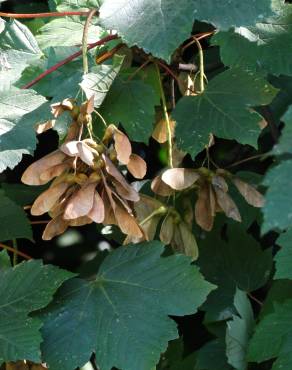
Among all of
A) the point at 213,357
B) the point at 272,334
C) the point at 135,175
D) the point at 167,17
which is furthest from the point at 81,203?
the point at 213,357

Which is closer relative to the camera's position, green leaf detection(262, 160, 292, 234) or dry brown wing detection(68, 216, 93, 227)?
green leaf detection(262, 160, 292, 234)

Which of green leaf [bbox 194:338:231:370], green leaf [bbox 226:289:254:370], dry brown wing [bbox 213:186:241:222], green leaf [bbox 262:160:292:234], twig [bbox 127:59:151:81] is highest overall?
green leaf [bbox 262:160:292:234]

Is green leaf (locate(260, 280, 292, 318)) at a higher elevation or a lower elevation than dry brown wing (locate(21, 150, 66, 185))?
lower

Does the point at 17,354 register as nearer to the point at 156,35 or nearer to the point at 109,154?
the point at 109,154

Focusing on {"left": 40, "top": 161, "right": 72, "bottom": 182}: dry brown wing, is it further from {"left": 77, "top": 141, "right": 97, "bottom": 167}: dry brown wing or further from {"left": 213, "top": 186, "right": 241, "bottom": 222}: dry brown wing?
{"left": 213, "top": 186, "right": 241, "bottom": 222}: dry brown wing

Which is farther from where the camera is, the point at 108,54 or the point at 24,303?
the point at 108,54

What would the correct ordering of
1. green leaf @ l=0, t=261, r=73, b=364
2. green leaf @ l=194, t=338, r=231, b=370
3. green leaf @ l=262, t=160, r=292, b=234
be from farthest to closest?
green leaf @ l=194, t=338, r=231, b=370
green leaf @ l=0, t=261, r=73, b=364
green leaf @ l=262, t=160, r=292, b=234

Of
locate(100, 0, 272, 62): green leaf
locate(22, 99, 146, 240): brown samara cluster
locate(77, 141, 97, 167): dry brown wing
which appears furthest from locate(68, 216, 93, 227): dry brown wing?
locate(100, 0, 272, 62): green leaf

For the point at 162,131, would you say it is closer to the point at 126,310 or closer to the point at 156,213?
the point at 156,213
